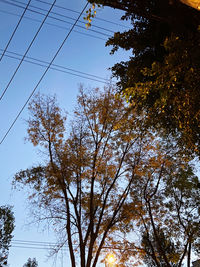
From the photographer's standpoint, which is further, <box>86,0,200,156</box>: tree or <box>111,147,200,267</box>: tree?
<box>111,147,200,267</box>: tree

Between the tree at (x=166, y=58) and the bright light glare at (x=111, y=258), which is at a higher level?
the tree at (x=166, y=58)

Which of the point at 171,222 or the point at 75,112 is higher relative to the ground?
the point at 75,112

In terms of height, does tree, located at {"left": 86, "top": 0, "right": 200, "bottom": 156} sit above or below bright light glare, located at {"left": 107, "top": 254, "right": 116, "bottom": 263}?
above

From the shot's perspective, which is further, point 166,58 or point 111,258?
point 111,258

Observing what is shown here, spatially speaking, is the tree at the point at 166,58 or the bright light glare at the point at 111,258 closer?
the tree at the point at 166,58

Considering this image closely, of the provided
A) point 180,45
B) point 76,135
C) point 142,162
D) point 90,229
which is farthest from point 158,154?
point 180,45

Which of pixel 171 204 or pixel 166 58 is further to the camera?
pixel 171 204

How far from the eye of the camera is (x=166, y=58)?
4867 millimetres

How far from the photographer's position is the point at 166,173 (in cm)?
1633

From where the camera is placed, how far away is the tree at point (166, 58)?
15.1 ft

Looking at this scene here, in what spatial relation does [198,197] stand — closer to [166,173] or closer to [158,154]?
[166,173]

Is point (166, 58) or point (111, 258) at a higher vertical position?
point (166, 58)

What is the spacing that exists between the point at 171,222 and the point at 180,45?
15.2 m

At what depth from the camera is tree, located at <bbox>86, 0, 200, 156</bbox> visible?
4.62 metres
